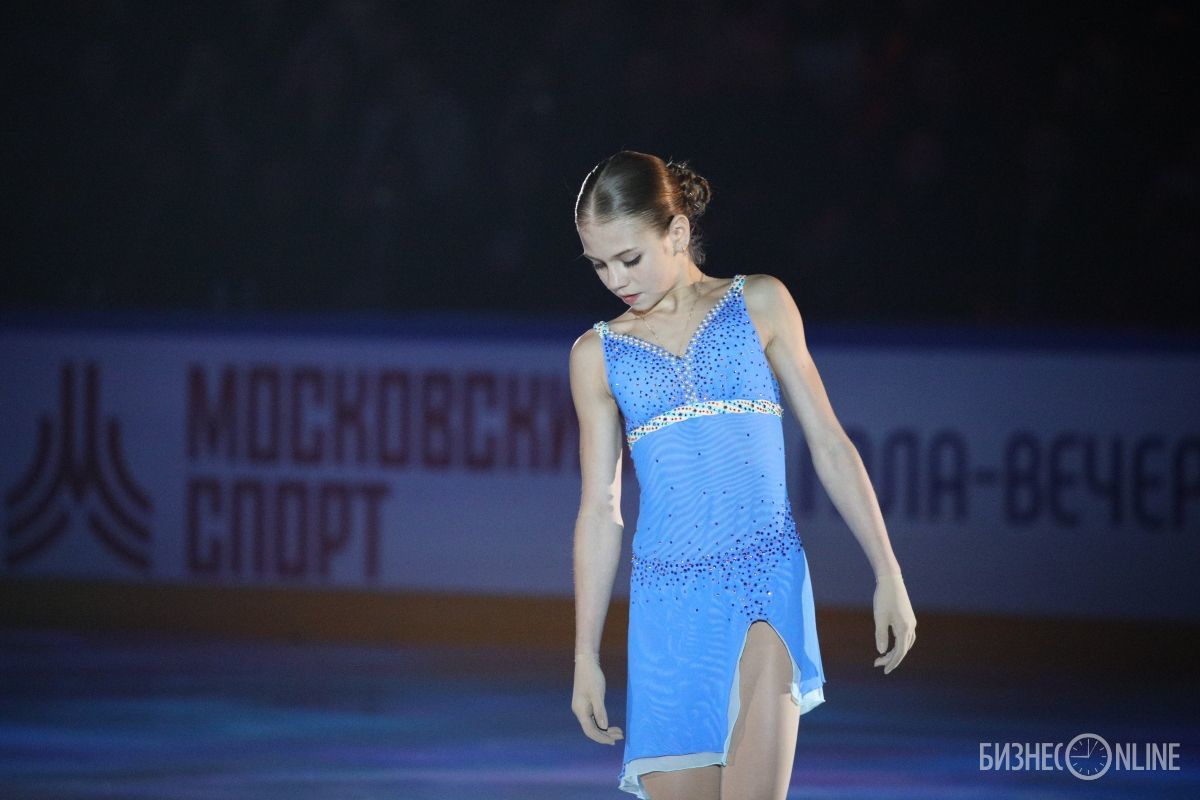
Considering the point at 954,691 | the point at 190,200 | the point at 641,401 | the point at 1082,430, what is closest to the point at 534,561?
the point at 954,691

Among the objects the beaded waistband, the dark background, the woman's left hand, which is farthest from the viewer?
the dark background

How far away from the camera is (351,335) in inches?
267

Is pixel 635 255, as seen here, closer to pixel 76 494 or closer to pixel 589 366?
pixel 589 366

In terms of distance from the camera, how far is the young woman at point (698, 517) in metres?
2.70

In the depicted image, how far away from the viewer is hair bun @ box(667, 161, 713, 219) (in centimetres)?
290

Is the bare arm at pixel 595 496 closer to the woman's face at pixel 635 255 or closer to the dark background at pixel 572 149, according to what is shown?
the woman's face at pixel 635 255

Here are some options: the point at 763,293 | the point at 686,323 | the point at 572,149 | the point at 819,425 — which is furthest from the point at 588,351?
the point at 572,149

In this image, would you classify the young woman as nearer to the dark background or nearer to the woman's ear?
the woman's ear

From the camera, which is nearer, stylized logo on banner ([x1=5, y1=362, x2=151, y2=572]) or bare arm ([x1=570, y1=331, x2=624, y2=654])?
bare arm ([x1=570, y1=331, x2=624, y2=654])

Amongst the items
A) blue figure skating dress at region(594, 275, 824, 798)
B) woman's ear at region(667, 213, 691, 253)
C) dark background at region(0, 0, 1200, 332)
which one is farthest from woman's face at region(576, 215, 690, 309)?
dark background at region(0, 0, 1200, 332)

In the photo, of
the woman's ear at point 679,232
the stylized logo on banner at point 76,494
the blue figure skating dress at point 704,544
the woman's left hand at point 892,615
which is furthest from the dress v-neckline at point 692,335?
the stylized logo on banner at point 76,494

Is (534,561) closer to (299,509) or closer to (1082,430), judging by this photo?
(299,509)

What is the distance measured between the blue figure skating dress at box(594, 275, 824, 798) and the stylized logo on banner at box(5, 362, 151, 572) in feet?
14.4

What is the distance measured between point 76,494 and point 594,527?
14.9 feet
